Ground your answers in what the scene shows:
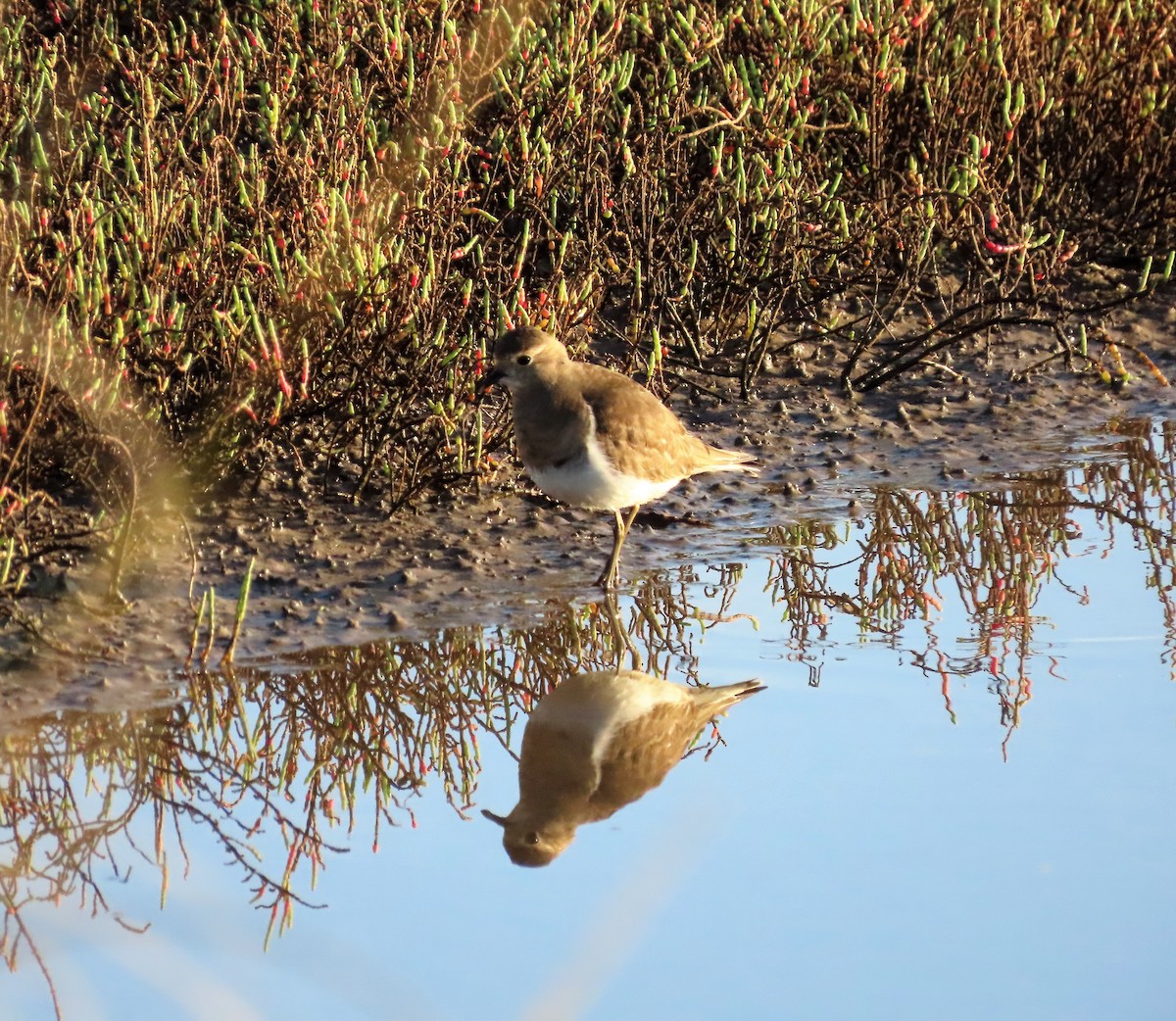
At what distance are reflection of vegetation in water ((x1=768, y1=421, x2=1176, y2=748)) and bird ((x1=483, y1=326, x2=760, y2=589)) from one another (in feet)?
1.97

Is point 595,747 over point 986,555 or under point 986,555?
under

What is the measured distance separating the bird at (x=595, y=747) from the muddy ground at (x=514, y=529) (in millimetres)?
614

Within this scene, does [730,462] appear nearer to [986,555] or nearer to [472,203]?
[986,555]

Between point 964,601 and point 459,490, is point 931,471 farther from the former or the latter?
point 459,490

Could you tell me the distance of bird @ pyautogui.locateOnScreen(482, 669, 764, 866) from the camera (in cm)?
425

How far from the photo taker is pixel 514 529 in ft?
20.3

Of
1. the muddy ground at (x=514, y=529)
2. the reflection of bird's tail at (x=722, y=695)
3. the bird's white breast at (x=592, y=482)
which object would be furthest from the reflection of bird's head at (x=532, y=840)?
the bird's white breast at (x=592, y=482)

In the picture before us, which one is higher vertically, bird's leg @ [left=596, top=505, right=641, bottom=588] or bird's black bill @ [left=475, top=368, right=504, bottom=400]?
bird's black bill @ [left=475, top=368, right=504, bottom=400]

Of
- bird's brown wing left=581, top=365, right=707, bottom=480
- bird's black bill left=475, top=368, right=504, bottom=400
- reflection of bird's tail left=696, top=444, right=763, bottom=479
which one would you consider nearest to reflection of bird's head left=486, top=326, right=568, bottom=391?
bird's black bill left=475, top=368, right=504, bottom=400

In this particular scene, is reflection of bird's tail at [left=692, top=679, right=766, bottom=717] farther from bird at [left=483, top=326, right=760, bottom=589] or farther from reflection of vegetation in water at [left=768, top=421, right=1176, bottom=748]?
bird at [left=483, top=326, right=760, bottom=589]

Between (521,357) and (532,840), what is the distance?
2.00 meters

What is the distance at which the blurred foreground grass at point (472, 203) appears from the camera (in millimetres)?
5641

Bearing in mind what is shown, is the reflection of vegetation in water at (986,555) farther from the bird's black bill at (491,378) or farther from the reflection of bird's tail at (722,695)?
the bird's black bill at (491,378)

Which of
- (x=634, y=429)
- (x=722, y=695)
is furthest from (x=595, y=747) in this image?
(x=634, y=429)
